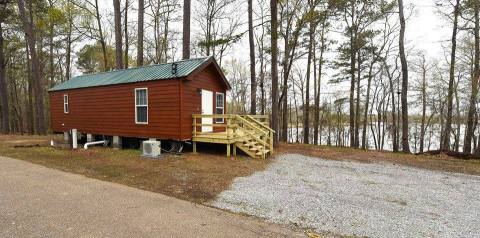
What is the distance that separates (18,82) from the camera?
27844 mm

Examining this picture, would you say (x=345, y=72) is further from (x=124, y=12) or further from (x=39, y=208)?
(x=39, y=208)

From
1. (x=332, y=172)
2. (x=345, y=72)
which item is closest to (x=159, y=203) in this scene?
(x=332, y=172)

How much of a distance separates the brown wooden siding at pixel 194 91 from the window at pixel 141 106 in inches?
73.5

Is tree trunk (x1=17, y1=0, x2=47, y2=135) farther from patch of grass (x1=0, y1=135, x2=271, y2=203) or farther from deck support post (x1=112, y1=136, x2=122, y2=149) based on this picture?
deck support post (x1=112, y1=136, x2=122, y2=149)

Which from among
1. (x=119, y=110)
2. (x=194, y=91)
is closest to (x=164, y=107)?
(x=194, y=91)

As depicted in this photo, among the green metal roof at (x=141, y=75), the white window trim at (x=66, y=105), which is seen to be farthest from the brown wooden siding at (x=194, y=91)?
the white window trim at (x=66, y=105)

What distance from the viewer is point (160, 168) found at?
7.21m

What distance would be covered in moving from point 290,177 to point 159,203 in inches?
142

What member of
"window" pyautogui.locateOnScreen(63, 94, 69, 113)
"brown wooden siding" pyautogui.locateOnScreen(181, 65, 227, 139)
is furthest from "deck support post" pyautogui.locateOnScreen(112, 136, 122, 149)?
"window" pyautogui.locateOnScreen(63, 94, 69, 113)

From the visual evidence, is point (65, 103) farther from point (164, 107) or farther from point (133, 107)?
point (164, 107)

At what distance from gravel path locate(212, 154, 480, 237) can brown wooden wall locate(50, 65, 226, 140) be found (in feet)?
13.1

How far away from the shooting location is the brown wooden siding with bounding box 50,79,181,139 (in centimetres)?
936

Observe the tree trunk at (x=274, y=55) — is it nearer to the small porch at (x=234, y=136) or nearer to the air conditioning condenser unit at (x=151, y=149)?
the small porch at (x=234, y=136)

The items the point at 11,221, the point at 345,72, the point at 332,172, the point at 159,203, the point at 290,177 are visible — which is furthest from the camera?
the point at 345,72
